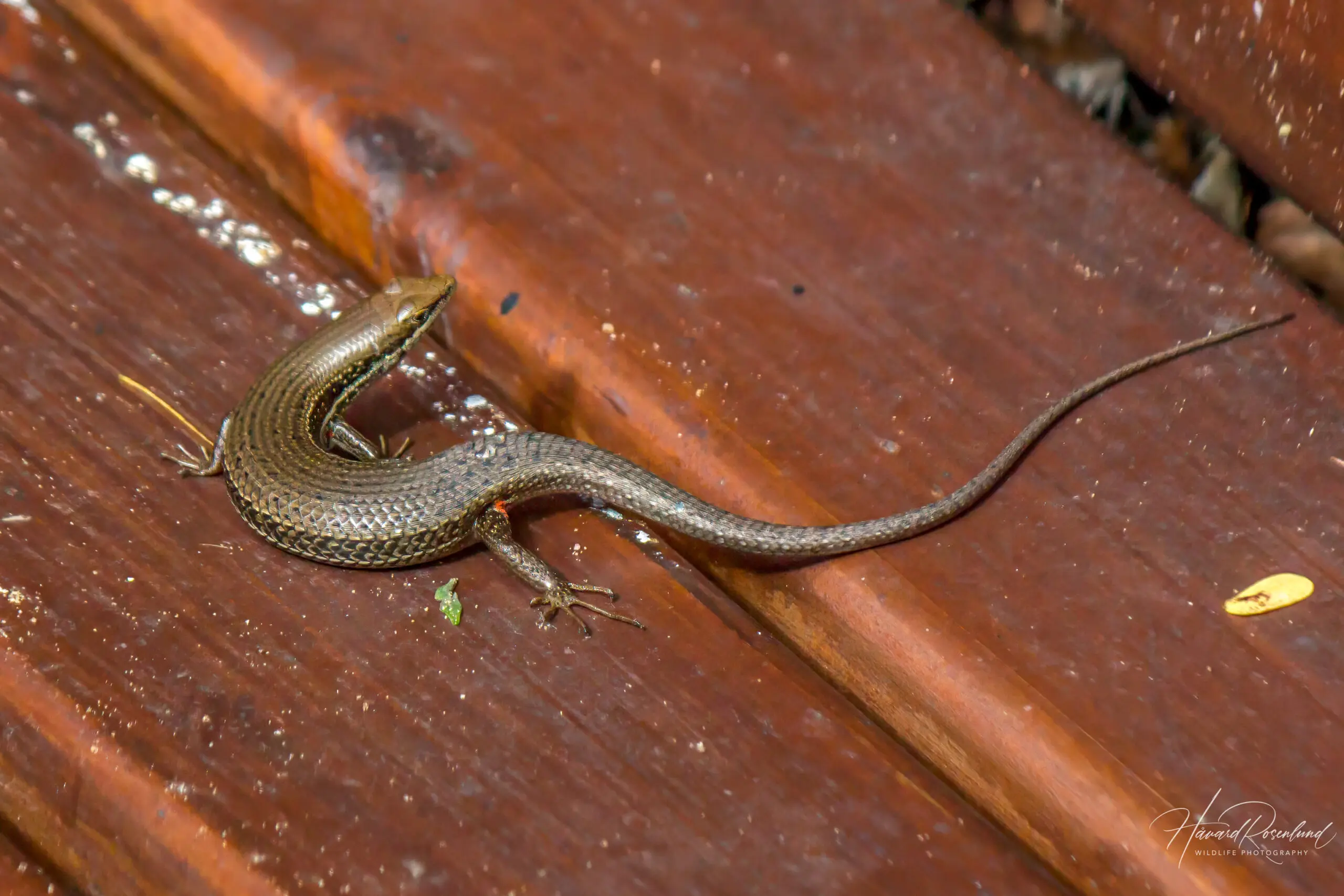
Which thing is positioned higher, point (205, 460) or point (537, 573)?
point (205, 460)

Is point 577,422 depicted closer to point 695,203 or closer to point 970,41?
point 695,203

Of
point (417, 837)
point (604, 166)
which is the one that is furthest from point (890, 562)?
point (604, 166)

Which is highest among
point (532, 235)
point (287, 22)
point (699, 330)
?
point (287, 22)

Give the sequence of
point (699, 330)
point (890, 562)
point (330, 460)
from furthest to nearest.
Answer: point (330, 460)
point (699, 330)
point (890, 562)
